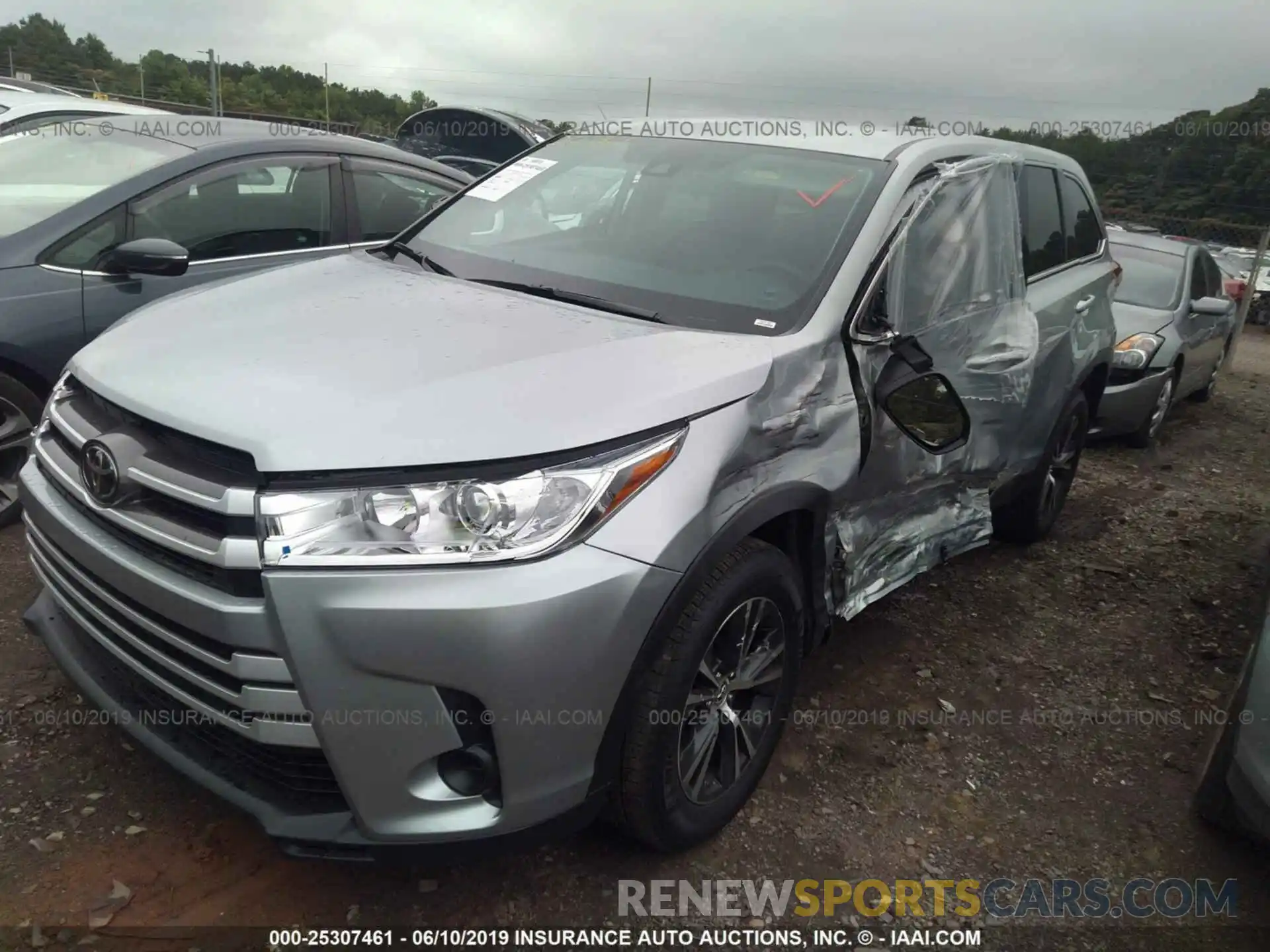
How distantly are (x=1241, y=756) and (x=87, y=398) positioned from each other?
2.94 m

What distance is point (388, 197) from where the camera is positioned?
15.5 feet

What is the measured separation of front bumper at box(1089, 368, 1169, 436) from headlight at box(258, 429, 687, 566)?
571cm

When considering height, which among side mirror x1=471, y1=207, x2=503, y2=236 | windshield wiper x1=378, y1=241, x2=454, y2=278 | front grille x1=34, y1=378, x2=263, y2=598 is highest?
side mirror x1=471, y1=207, x2=503, y2=236

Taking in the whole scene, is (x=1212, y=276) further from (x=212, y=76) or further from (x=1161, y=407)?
(x=212, y=76)

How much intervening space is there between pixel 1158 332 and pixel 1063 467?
289 cm

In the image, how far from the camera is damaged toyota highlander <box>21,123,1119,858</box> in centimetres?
182

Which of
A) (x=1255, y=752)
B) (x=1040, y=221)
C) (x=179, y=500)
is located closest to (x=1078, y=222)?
(x=1040, y=221)

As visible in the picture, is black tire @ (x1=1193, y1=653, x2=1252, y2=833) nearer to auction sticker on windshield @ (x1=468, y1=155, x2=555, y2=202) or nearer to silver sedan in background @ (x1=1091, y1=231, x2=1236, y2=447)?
auction sticker on windshield @ (x1=468, y1=155, x2=555, y2=202)

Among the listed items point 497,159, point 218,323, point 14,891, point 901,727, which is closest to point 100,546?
point 218,323

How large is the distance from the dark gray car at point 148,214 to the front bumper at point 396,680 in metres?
1.87

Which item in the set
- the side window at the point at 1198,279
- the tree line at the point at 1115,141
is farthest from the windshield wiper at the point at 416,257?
the tree line at the point at 1115,141

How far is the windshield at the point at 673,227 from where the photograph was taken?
8.81 feet

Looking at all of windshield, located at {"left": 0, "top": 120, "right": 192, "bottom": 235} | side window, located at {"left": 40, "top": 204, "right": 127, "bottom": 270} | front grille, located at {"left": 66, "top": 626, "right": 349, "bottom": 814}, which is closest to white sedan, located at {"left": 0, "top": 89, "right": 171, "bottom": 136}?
windshield, located at {"left": 0, "top": 120, "right": 192, "bottom": 235}

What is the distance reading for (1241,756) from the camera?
234 centimetres
